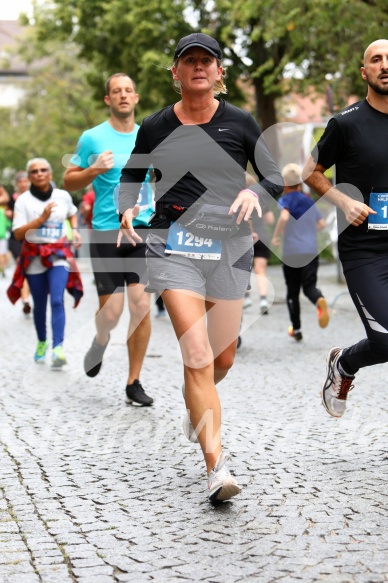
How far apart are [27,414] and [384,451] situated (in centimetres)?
253

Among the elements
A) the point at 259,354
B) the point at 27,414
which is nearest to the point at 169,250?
the point at 27,414

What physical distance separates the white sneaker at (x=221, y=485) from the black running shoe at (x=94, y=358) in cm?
351

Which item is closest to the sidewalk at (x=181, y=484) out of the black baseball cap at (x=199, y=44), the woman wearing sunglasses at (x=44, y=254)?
the woman wearing sunglasses at (x=44, y=254)

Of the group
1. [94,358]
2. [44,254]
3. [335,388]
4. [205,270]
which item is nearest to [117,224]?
[94,358]

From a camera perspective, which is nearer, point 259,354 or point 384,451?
point 384,451

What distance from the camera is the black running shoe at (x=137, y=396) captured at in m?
7.27

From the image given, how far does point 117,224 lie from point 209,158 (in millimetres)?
2580

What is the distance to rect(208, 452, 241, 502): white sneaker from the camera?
4.42 m

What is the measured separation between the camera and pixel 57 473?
529 centimetres

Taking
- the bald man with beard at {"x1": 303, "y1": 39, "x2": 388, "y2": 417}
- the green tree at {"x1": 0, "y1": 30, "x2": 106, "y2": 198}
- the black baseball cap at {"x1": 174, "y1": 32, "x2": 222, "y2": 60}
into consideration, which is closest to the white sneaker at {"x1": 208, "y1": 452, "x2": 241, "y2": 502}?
the bald man with beard at {"x1": 303, "y1": 39, "x2": 388, "y2": 417}

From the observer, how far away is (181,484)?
5.01 meters

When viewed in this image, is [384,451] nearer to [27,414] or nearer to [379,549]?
[379,549]

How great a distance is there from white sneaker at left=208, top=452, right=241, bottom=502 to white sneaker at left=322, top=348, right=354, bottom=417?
1380 millimetres

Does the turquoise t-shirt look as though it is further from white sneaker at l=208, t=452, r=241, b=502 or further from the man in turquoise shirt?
white sneaker at l=208, t=452, r=241, b=502
